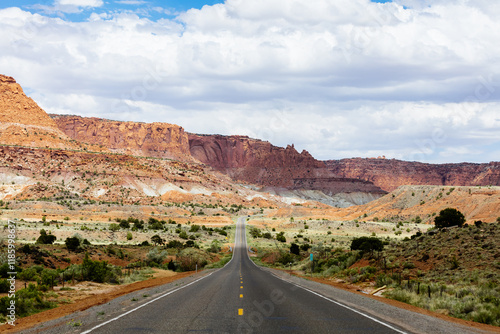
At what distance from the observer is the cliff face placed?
140 meters

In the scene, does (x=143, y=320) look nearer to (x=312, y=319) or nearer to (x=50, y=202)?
(x=312, y=319)

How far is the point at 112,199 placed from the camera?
122438 millimetres

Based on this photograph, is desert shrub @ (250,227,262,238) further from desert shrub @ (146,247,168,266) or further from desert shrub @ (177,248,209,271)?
desert shrub @ (146,247,168,266)

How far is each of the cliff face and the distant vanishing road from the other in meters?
140

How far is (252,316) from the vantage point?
40.7 feet

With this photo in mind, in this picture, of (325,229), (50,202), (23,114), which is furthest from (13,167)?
(325,229)

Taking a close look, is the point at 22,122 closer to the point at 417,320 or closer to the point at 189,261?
Answer: the point at 189,261

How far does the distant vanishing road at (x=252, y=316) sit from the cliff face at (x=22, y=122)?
140 meters

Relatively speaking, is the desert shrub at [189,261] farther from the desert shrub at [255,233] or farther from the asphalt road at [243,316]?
the desert shrub at [255,233]

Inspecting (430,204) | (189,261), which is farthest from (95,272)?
(430,204)

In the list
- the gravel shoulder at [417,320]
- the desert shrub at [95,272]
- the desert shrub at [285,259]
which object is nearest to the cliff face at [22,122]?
the desert shrub at [285,259]

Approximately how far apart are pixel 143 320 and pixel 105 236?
183ft

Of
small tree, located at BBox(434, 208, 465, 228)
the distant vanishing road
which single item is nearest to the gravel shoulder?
the distant vanishing road

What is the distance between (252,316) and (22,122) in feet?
515
